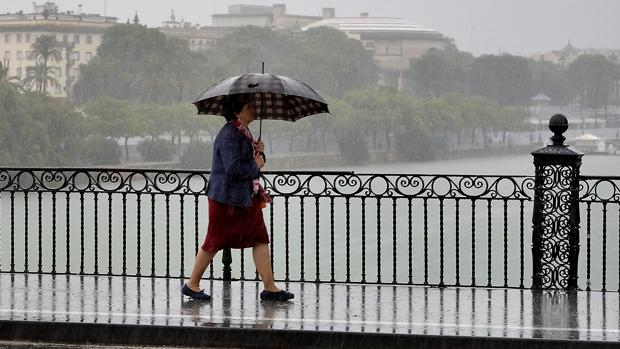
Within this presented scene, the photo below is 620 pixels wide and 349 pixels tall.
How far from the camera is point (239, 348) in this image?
707 centimetres

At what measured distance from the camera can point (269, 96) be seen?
8.62 metres

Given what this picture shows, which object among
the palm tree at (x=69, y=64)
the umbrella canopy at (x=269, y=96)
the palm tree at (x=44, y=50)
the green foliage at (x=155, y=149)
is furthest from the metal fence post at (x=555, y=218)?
the palm tree at (x=44, y=50)

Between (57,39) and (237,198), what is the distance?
113881mm

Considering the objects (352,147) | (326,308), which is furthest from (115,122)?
(326,308)

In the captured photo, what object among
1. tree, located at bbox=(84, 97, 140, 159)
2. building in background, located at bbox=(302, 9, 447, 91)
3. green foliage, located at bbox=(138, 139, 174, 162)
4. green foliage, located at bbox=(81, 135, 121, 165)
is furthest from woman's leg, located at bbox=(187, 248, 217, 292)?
building in background, located at bbox=(302, 9, 447, 91)

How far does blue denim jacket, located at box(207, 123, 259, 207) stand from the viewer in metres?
7.83

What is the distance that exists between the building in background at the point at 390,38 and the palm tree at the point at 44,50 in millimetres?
38588

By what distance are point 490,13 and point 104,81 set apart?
10550cm

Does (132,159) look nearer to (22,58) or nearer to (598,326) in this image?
(22,58)

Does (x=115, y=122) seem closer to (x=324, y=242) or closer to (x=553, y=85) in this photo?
(x=324, y=242)

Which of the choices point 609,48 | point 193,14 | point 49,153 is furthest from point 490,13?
point 49,153

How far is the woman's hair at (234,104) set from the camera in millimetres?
7961

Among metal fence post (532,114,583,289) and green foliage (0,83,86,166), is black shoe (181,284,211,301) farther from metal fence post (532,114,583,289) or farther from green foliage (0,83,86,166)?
green foliage (0,83,86,166)

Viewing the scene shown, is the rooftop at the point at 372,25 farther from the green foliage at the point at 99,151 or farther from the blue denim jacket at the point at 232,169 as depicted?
the blue denim jacket at the point at 232,169
